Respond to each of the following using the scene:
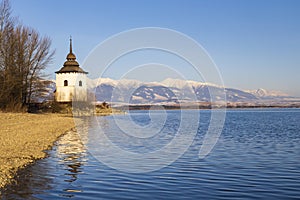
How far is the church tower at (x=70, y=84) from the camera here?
3531 inches

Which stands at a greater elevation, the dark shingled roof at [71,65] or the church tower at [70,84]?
the dark shingled roof at [71,65]

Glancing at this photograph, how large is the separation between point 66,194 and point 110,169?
4.93 meters

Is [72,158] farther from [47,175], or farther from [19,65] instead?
[19,65]

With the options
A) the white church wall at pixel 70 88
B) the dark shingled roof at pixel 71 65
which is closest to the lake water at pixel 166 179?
the white church wall at pixel 70 88

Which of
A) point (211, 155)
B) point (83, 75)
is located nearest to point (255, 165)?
point (211, 155)

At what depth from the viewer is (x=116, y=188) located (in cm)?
1329

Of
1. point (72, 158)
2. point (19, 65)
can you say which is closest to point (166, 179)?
point (72, 158)

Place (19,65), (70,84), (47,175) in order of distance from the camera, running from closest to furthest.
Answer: (47,175), (19,65), (70,84)

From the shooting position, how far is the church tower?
8969 cm

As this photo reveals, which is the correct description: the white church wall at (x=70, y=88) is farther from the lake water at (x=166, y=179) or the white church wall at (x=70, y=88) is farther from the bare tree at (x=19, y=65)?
the lake water at (x=166, y=179)

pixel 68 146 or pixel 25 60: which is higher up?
pixel 25 60

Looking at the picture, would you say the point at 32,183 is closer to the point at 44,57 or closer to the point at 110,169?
the point at 110,169

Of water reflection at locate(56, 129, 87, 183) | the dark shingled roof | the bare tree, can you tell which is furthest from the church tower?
water reflection at locate(56, 129, 87, 183)

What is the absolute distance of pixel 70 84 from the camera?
296ft
